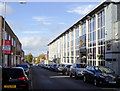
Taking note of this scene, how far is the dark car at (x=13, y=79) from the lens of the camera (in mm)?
10727

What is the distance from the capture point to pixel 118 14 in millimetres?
27797

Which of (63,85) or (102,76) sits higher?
(102,76)

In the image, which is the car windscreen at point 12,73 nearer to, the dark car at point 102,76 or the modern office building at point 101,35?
the dark car at point 102,76

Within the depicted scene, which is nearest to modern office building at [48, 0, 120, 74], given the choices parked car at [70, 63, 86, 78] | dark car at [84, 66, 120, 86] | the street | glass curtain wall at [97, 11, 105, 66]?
glass curtain wall at [97, 11, 105, 66]

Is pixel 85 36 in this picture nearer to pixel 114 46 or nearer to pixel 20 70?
pixel 114 46

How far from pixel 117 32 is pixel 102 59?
5.48m

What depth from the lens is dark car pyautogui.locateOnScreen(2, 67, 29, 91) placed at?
10727 millimetres

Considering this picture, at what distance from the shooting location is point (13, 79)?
1084 centimetres

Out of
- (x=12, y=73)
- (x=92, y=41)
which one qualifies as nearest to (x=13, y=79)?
(x=12, y=73)

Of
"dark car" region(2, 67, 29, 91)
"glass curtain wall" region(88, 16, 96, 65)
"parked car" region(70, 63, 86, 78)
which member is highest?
"glass curtain wall" region(88, 16, 96, 65)

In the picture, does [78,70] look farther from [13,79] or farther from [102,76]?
[13,79]

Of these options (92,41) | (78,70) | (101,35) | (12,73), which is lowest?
(78,70)

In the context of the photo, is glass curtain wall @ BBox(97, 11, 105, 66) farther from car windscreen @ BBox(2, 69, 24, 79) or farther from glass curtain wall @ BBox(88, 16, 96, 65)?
car windscreen @ BBox(2, 69, 24, 79)

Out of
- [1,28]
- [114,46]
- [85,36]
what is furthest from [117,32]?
[1,28]
